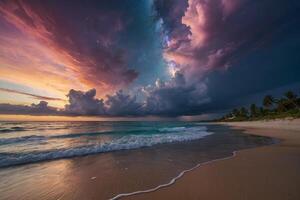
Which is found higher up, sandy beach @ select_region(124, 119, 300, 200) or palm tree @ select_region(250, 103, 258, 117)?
palm tree @ select_region(250, 103, 258, 117)

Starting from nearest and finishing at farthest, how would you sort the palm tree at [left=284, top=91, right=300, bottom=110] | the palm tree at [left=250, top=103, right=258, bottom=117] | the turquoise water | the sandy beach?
the sandy beach, the turquoise water, the palm tree at [left=284, top=91, right=300, bottom=110], the palm tree at [left=250, top=103, right=258, bottom=117]

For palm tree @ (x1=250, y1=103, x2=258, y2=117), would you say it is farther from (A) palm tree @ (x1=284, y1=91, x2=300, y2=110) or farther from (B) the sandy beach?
(B) the sandy beach

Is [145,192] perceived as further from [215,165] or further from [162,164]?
[215,165]

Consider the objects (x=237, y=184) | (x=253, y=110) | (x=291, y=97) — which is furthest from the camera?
(x=253, y=110)

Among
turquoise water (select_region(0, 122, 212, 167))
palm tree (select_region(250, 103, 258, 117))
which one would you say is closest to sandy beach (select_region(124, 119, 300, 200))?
turquoise water (select_region(0, 122, 212, 167))

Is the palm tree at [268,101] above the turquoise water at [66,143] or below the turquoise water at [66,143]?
above

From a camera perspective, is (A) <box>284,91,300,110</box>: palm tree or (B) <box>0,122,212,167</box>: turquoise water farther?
(A) <box>284,91,300,110</box>: palm tree

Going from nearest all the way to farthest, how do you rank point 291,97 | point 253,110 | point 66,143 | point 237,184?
point 237,184
point 66,143
point 291,97
point 253,110

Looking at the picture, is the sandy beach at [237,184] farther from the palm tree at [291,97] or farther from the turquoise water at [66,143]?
the palm tree at [291,97]

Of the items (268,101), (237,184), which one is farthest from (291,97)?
(237,184)

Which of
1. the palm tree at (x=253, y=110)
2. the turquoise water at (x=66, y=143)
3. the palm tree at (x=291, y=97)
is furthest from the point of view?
the palm tree at (x=253, y=110)

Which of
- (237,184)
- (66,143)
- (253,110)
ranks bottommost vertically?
(237,184)

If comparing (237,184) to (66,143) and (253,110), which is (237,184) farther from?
(253,110)

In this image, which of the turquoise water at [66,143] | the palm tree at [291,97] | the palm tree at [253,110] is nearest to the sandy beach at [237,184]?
the turquoise water at [66,143]
